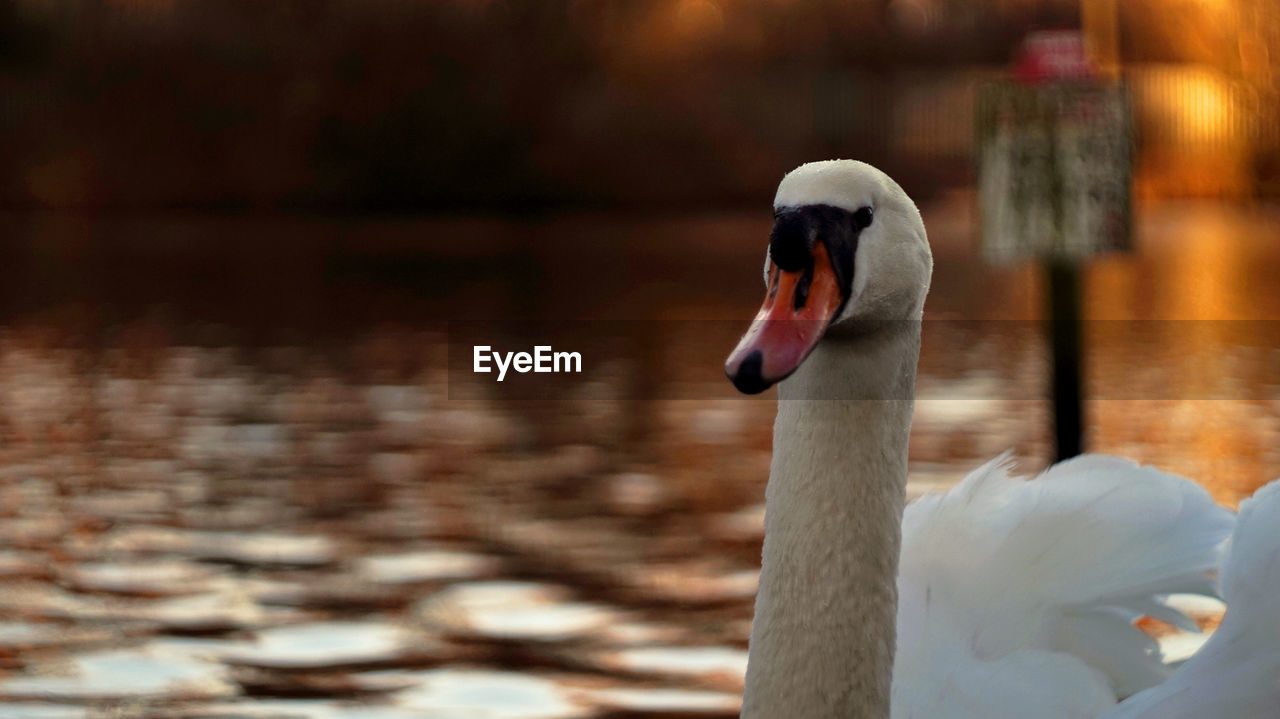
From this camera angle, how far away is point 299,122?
34.3 m

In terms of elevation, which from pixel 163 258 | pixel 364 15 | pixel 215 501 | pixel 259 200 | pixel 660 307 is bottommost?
pixel 215 501

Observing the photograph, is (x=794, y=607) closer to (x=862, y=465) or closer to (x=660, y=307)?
(x=862, y=465)

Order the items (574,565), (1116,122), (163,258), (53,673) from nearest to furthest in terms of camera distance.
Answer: (53,673), (1116,122), (574,565), (163,258)

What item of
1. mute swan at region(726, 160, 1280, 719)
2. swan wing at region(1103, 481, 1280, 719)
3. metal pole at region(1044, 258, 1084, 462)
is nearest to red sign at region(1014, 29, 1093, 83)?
metal pole at region(1044, 258, 1084, 462)

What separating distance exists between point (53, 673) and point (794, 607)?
9.56 feet

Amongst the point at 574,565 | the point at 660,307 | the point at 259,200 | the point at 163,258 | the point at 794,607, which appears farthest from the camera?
the point at 259,200

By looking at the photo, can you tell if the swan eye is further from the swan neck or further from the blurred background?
the blurred background

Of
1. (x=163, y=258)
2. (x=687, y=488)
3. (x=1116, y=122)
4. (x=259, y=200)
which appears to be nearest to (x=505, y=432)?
(x=687, y=488)

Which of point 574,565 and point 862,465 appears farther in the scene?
point 574,565

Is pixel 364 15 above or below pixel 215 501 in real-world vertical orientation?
above

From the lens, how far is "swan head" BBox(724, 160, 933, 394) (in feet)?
8.81

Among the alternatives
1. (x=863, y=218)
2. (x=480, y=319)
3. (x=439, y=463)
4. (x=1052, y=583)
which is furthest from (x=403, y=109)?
(x=863, y=218)

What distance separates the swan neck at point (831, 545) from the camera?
2914 mm

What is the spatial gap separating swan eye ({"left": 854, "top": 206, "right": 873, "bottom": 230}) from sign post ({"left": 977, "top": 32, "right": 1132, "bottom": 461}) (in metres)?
3.13
